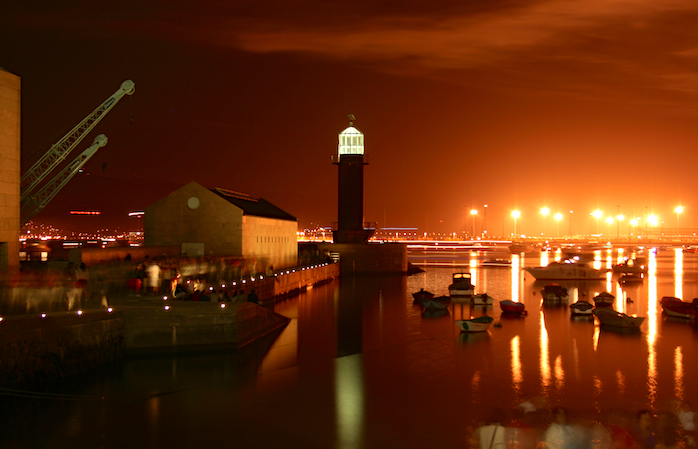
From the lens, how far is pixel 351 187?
6050 centimetres

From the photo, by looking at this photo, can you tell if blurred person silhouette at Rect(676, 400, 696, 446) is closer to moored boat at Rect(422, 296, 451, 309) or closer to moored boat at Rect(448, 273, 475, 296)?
moored boat at Rect(422, 296, 451, 309)

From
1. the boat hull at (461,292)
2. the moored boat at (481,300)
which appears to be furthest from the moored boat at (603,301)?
the boat hull at (461,292)

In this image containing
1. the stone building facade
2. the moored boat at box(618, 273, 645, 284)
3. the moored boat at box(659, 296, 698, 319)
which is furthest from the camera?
the moored boat at box(618, 273, 645, 284)

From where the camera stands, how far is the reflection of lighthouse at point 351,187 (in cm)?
6050

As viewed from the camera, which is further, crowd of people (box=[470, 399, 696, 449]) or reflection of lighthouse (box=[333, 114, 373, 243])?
reflection of lighthouse (box=[333, 114, 373, 243])

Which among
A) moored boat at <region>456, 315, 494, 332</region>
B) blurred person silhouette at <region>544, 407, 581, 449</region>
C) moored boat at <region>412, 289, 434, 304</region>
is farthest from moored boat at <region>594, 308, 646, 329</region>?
blurred person silhouette at <region>544, 407, 581, 449</region>

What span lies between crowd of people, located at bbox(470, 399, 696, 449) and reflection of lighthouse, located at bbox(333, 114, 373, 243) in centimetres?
4362

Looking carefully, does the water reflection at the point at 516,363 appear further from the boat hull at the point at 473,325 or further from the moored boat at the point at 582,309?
the moored boat at the point at 582,309

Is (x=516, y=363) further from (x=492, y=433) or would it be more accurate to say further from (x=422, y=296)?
(x=422, y=296)

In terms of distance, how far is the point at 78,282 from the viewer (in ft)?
64.9

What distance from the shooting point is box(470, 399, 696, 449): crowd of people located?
14.6m

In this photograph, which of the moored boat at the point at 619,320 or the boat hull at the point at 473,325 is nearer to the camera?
the boat hull at the point at 473,325

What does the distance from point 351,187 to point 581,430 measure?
4624 cm

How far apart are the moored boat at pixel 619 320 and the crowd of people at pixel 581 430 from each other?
13.9m
